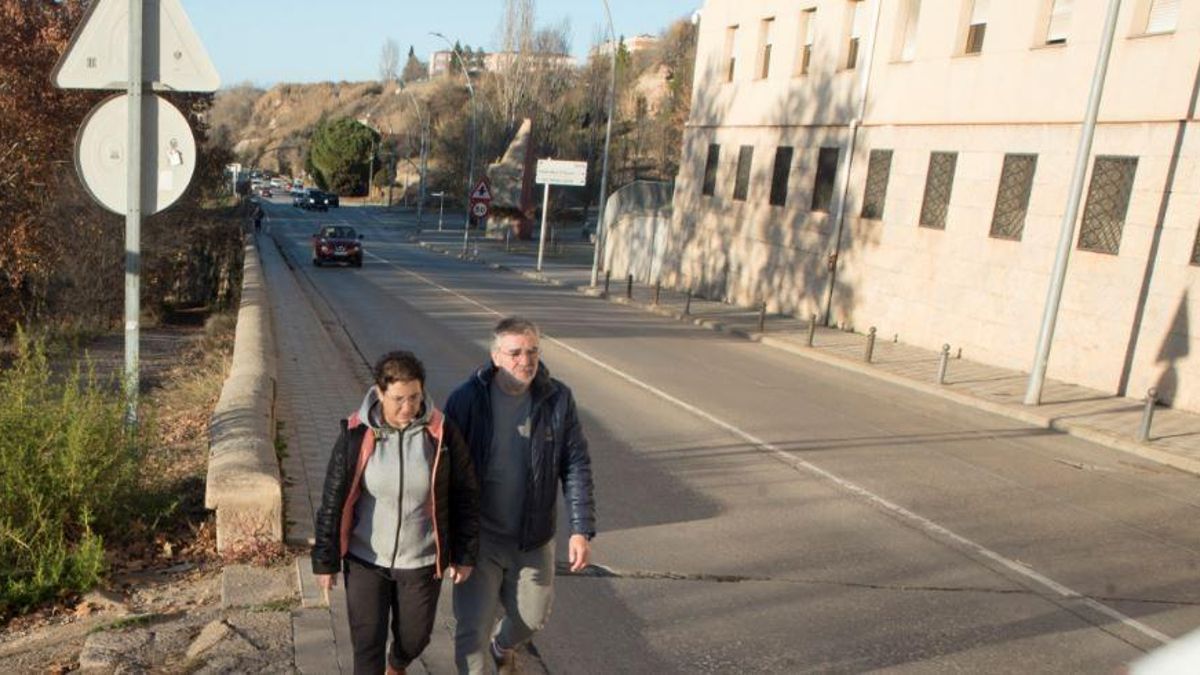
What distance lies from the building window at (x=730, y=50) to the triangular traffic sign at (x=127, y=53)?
77.4 ft

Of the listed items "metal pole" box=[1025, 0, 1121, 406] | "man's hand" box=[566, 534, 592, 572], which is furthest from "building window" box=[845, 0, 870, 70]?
"man's hand" box=[566, 534, 592, 572]

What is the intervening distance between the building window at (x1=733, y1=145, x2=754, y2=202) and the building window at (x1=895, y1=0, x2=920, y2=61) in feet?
→ 20.2

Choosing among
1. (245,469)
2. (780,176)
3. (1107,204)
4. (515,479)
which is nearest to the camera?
(515,479)

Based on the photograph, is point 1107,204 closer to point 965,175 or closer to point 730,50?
point 965,175

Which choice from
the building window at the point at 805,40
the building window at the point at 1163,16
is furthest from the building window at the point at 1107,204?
the building window at the point at 805,40

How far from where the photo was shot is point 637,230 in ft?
113

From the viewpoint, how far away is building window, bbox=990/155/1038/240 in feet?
54.4

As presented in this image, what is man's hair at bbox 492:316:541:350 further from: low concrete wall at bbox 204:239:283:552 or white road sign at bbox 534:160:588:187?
white road sign at bbox 534:160:588:187


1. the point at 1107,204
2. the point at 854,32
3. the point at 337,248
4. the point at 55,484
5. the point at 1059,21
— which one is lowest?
the point at 337,248

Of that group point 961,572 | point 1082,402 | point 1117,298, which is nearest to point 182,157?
point 961,572

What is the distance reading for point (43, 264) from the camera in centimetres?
1736

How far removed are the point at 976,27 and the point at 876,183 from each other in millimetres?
3772

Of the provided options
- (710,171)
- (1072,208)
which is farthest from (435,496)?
(710,171)

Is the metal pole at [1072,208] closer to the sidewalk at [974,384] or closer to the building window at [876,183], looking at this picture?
the sidewalk at [974,384]
